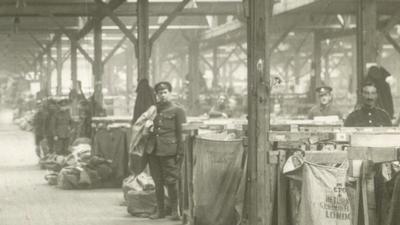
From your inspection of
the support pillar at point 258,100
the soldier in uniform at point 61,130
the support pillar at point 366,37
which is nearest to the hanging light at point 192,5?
the soldier in uniform at point 61,130

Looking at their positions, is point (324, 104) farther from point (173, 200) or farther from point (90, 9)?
point (90, 9)

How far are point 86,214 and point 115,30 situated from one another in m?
15.6

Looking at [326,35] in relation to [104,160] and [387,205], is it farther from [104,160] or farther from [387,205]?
[387,205]

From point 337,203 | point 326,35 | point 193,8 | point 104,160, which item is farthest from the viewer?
point 326,35

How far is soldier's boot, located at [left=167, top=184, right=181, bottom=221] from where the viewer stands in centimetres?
1012

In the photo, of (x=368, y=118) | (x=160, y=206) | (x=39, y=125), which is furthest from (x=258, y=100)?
(x=39, y=125)

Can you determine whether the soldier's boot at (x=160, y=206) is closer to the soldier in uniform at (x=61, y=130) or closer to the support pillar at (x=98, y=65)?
the support pillar at (x=98, y=65)

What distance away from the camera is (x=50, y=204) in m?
11.8

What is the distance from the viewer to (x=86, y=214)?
10688 millimetres

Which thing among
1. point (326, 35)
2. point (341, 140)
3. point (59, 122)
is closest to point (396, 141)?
point (341, 140)

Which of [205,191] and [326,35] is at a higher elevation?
[326,35]

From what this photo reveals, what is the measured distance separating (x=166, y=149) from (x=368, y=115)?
8.46 feet

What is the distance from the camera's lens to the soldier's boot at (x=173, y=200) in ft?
33.2

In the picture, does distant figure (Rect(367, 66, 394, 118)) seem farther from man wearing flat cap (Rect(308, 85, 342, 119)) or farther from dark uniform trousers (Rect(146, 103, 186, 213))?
dark uniform trousers (Rect(146, 103, 186, 213))
